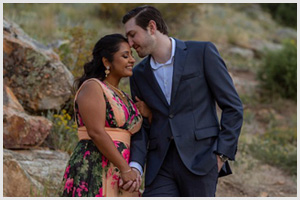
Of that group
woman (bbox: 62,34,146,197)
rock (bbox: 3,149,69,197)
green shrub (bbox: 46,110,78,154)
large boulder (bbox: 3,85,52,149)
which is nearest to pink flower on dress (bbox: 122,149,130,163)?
woman (bbox: 62,34,146,197)

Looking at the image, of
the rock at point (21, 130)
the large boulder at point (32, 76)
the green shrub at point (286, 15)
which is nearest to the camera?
the rock at point (21, 130)

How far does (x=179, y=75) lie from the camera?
10.4 ft

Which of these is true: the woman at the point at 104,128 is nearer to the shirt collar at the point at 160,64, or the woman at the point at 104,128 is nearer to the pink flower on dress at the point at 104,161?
the pink flower on dress at the point at 104,161

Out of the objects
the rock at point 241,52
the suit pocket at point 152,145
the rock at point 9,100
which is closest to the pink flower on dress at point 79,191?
the suit pocket at point 152,145

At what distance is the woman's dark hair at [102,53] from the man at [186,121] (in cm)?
11

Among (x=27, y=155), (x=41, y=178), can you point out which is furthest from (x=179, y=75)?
(x=27, y=155)

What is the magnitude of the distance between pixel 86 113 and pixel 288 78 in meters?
9.26

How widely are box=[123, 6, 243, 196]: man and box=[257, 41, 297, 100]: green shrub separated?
28.1 ft

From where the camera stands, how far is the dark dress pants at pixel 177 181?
312cm

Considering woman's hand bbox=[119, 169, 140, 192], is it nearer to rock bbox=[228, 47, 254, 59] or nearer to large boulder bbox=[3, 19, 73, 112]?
large boulder bbox=[3, 19, 73, 112]

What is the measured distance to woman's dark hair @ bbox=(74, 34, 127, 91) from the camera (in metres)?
3.16

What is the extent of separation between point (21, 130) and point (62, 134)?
674mm

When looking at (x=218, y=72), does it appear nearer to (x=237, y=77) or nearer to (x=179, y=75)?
(x=179, y=75)

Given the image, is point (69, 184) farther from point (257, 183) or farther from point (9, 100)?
point (257, 183)
